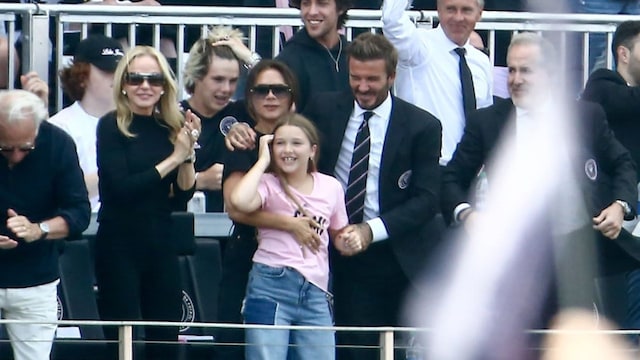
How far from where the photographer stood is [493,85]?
875 centimetres

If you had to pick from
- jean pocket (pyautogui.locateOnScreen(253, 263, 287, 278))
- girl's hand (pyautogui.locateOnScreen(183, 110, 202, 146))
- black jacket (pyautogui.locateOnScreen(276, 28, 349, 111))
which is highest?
black jacket (pyautogui.locateOnScreen(276, 28, 349, 111))

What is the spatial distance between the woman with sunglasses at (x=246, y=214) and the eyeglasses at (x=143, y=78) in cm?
43

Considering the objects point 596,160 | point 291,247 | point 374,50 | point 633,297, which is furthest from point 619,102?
point 291,247

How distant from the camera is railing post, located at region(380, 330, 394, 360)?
6785 millimetres

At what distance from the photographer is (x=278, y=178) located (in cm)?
730

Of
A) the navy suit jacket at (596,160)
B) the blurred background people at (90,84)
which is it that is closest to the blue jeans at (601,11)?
the navy suit jacket at (596,160)

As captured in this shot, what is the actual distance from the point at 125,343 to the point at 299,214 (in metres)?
1.01

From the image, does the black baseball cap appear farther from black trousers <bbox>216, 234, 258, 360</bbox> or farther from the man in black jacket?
the man in black jacket

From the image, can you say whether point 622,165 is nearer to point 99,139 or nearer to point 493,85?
point 493,85

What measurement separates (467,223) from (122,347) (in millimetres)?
1640

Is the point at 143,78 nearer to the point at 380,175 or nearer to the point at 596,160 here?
the point at 380,175

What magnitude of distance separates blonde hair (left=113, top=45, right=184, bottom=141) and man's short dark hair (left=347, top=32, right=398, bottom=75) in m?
0.88

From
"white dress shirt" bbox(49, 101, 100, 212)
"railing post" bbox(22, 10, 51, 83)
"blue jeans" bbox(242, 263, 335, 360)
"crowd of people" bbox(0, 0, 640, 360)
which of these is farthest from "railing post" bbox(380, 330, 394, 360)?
"railing post" bbox(22, 10, 51, 83)

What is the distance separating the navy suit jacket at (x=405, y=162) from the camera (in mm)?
7535
